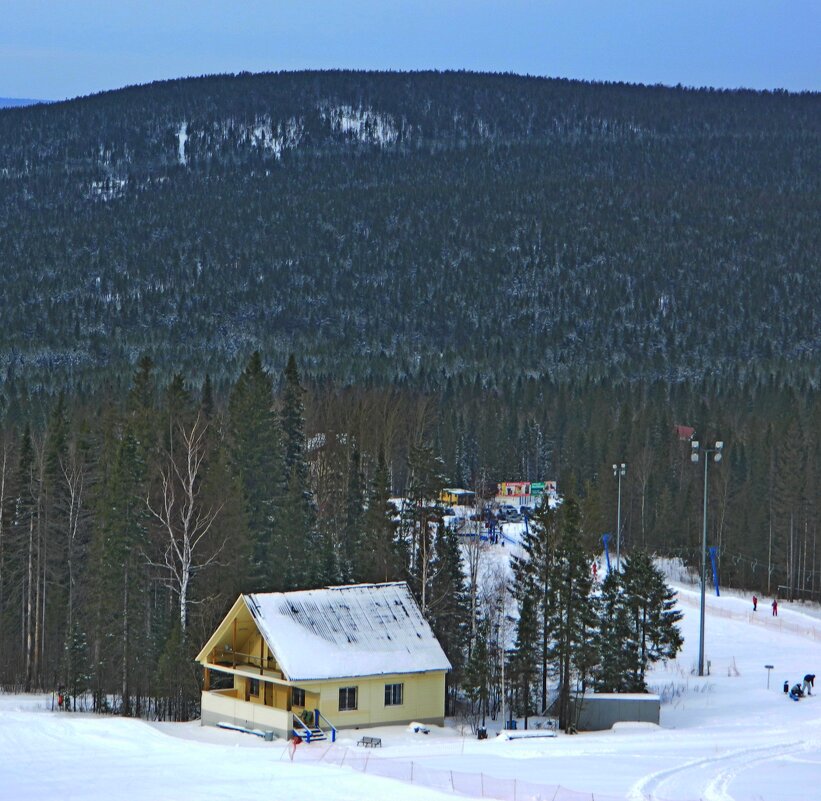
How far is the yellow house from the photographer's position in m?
36.1

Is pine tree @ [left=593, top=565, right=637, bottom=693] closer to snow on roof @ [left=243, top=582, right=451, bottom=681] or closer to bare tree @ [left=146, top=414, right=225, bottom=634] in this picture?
snow on roof @ [left=243, top=582, right=451, bottom=681]

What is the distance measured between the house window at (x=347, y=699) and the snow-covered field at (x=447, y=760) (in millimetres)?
862

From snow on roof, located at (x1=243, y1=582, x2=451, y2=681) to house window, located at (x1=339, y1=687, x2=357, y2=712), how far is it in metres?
0.55

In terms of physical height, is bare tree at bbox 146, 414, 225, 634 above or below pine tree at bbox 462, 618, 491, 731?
above

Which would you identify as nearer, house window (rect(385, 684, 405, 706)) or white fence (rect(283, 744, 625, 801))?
white fence (rect(283, 744, 625, 801))

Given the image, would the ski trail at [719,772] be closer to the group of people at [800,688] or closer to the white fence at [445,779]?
the white fence at [445,779]

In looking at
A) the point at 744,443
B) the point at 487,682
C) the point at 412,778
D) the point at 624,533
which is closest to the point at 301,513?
the point at 487,682

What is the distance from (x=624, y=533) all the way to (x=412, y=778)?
2408 inches

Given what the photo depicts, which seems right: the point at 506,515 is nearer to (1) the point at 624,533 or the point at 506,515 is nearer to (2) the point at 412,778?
(1) the point at 624,533

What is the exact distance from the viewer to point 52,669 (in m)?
52.3

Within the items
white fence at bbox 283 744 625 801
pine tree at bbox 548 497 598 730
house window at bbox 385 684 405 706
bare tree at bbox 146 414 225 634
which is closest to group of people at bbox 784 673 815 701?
pine tree at bbox 548 497 598 730

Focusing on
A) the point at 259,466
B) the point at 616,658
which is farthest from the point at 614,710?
the point at 259,466

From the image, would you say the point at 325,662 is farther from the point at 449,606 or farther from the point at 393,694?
the point at 449,606

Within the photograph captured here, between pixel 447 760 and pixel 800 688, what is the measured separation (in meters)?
13.3
